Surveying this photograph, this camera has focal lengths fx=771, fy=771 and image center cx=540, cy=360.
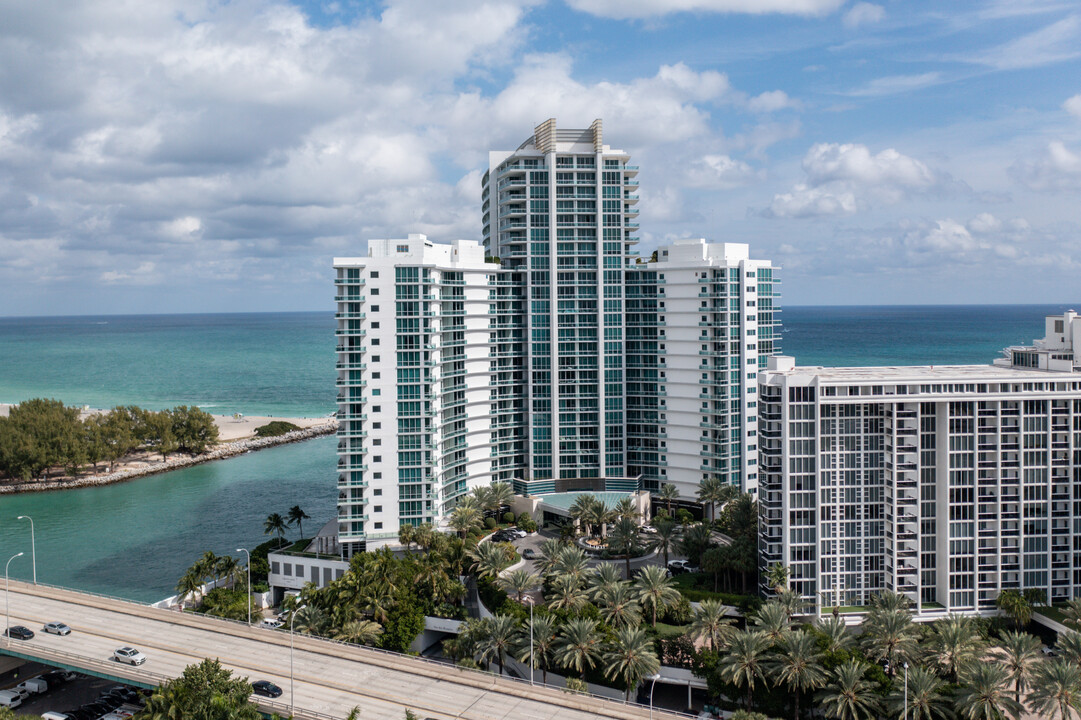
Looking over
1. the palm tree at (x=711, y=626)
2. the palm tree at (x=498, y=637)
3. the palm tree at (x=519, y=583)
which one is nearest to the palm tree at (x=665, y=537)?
the palm tree at (x=519, y=583)

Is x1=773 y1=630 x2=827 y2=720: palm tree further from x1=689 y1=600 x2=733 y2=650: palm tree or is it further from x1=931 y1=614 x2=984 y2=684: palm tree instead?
x1=931 y1=614 x2=984 y2=684: palm tree

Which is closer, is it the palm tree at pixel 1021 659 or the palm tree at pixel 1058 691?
the palm tree at pixel 1058 691

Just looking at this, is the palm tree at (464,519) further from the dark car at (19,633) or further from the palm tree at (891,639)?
the palm tree at (891,639)

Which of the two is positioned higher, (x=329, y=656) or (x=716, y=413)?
(x=716, y=413)

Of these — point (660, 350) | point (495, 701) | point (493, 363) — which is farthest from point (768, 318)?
point (495, 701)

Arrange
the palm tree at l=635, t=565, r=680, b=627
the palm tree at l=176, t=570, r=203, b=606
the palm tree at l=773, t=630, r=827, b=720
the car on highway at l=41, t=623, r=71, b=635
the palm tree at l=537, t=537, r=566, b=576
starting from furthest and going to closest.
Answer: the palm tree at l=176, t=570, r=203, b=606, the palm tree at l=537, t=537, r=566, b=576, the palm tree at l=635, t=565, r=680, b=627, the car on highway at l=41, t=623, r=71, b=635, the palm tree at l=773, t=630, r=827, b=720

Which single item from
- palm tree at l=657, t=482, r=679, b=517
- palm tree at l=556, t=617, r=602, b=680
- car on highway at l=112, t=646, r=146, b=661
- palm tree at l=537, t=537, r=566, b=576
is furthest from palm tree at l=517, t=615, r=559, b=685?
palm tree at l=657, t=482, r=679, b=517

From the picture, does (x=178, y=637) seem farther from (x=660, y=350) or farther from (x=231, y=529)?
(x=660, y=350)
